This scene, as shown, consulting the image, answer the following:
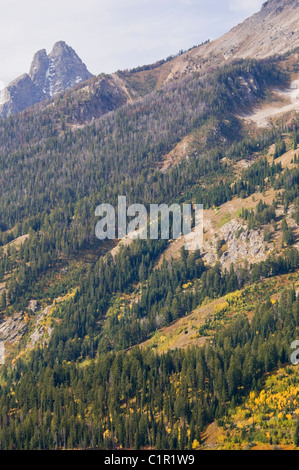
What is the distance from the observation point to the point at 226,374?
149375mm

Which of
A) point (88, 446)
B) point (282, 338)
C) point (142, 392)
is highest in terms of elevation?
point (282, 338)

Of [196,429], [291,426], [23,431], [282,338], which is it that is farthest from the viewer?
[282,338]

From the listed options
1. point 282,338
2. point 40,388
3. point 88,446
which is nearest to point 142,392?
→ point 88,446

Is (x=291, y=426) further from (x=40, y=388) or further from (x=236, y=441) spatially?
(x=40, y=388)

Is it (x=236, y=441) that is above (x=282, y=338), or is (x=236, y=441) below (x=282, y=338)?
below

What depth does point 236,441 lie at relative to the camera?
124250mm
